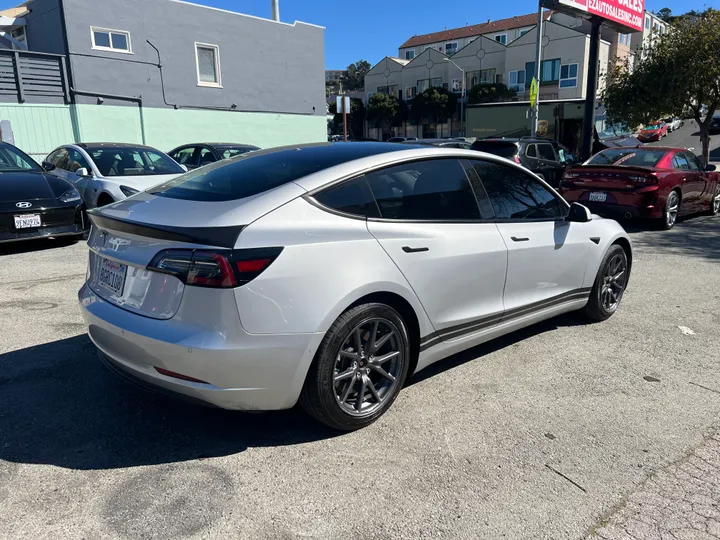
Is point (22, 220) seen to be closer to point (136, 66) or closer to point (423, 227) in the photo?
point (423, 227)

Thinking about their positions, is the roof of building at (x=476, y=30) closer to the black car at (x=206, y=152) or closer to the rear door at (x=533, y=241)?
the black car at (x=206, y=152)

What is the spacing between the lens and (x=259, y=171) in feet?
11.1

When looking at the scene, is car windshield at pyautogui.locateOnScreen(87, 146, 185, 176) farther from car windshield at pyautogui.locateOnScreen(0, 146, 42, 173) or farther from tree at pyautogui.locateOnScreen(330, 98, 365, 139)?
tree at pyautogui.locateOnScreen(330, 98, 365, 139)

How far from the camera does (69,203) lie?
778cm

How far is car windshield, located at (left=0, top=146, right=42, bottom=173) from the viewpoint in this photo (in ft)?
27.2

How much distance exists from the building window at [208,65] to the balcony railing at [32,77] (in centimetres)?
456

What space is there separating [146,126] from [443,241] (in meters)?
17.3

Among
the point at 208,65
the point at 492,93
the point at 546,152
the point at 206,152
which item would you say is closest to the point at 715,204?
the point at 546,152

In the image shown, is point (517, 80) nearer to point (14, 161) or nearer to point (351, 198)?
point (14, 161)

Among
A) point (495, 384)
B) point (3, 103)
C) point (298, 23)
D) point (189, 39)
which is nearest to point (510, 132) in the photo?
point (298, 23)

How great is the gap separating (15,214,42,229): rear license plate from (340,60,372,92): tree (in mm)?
120543

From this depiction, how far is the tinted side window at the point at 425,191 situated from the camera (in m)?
3.29

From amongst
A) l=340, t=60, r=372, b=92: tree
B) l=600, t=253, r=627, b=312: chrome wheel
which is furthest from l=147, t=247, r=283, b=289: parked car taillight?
l=340, t=60, r=372, b=92: tree

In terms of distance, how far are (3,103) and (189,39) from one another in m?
6.48
